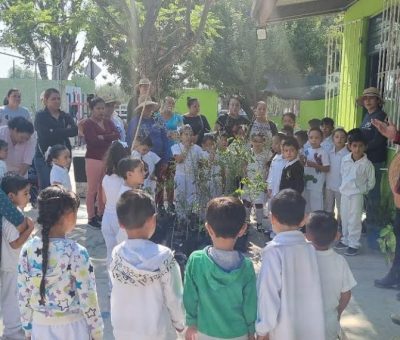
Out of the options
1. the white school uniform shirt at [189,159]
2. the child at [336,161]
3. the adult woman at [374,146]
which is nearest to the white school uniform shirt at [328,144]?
the child at [336,161]

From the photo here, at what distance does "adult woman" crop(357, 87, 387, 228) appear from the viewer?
6164 millimetres

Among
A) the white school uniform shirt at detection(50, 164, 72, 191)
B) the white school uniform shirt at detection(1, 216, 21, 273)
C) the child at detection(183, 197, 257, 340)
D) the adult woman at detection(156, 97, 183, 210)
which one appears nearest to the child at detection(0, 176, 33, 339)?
the white school uniform shirt at detection(1, 216, 21, 273)

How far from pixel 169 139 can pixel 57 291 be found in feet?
16.0

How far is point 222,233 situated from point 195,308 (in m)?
0.39

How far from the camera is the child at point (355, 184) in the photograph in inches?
229

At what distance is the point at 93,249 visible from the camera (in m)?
6.16

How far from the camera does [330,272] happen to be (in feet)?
9.45

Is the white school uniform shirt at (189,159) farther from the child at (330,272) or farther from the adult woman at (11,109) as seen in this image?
the child at (330,272)

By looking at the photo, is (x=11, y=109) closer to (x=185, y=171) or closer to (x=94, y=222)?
(x=94, y=222)

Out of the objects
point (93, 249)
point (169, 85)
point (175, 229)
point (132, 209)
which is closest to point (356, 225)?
point (175, 229)

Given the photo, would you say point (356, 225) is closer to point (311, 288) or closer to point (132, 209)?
point (311, 288)

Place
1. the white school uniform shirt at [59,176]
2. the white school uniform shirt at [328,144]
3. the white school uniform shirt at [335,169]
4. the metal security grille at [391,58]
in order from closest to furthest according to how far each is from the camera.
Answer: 1. the white school uniform shirt at [59,176]
2. the metal security grille at [391,58]
3. the white school uniform shirt at [335,169]
4. the white school uniform shirt at [328,144]

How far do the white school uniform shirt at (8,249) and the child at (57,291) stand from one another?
3.46ft

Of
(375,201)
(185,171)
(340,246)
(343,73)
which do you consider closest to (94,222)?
(185,171)
